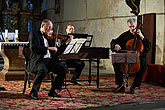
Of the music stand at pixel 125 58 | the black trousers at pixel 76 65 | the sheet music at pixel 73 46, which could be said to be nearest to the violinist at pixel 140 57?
the music stand at pixel 125 58

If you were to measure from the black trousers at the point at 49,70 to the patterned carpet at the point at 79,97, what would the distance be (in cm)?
22

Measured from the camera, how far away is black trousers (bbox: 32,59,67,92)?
5695 mm

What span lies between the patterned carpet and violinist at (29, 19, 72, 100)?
237 mm

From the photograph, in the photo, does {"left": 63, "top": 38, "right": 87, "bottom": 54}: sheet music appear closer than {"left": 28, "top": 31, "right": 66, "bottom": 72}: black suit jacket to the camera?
No

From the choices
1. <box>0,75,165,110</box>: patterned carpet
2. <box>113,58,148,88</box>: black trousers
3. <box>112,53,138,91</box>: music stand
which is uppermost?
<box>112,53,138,91</box>: music stand

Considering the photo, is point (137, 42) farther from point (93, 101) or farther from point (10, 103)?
point (10, 103)

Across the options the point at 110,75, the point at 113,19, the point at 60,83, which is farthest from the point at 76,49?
the point at 113,19

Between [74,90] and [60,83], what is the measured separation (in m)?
0.89

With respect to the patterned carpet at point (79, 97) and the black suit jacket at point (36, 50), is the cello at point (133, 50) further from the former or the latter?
the black suit jacket at point (36, 50)

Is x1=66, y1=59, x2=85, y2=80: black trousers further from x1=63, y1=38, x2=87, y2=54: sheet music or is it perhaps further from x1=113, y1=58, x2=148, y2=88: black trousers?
x1=63, y1=38, x2=87, y2=54: sheet music

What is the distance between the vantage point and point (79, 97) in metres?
5.87

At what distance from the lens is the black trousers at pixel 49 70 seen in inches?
224

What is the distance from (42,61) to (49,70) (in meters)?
0.20

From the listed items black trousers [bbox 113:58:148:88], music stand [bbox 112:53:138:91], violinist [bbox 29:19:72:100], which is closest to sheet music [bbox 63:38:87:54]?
violinist [bbox 29:19:72:100]
